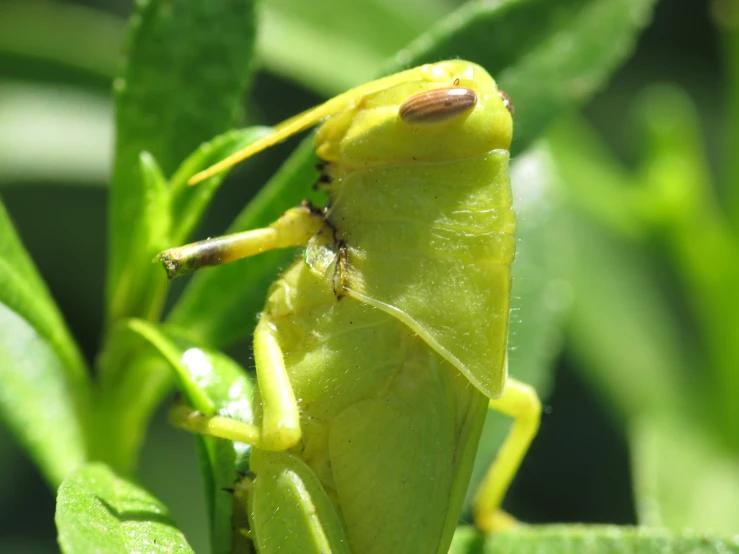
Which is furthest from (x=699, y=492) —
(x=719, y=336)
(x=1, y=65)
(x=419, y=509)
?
(x=1, y=65)

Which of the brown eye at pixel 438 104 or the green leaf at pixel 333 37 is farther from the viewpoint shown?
the green leaf at pixel 333 37

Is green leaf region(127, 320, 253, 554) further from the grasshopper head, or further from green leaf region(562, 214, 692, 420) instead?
green leaf region(562, 214, 692, 420)

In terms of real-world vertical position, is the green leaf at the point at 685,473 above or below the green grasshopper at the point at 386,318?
below

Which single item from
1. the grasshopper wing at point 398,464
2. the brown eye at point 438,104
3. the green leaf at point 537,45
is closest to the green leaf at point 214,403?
the grasshopper wing at point 398,464

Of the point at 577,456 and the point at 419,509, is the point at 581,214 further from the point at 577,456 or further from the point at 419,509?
the point at 419,509

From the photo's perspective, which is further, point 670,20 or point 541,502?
point 670,20

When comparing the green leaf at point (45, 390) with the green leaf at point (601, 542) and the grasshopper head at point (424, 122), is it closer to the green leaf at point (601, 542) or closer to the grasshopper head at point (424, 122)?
the grasshopper head at point (424, 122)
